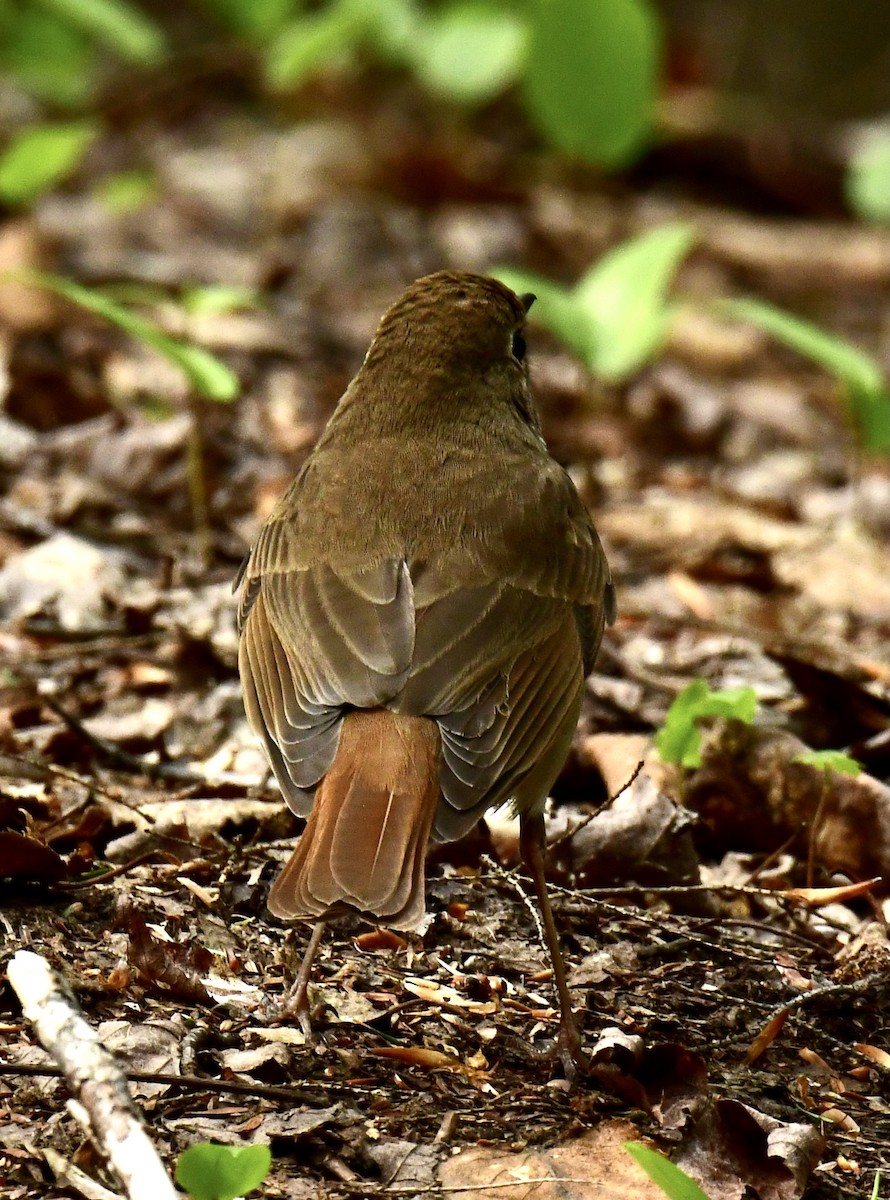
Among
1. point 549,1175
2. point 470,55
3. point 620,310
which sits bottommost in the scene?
point 549,1175

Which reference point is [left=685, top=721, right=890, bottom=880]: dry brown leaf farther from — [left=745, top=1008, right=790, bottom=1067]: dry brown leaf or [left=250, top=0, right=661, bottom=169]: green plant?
[left=250, top=0, right=661, bottom=169]: green plant

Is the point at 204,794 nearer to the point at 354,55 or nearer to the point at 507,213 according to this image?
the point at 507,213

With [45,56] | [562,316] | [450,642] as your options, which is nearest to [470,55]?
[45,56]

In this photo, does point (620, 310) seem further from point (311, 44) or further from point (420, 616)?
point (311, 44)

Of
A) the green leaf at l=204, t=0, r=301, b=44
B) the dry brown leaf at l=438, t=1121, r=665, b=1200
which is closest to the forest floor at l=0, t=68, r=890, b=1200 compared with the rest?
the dry brown leaf at l=438, t=1121, r=665, b=1200

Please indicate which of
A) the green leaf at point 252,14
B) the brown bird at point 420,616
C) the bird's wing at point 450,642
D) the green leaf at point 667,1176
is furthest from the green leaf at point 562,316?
the green leaf at point 252,14
